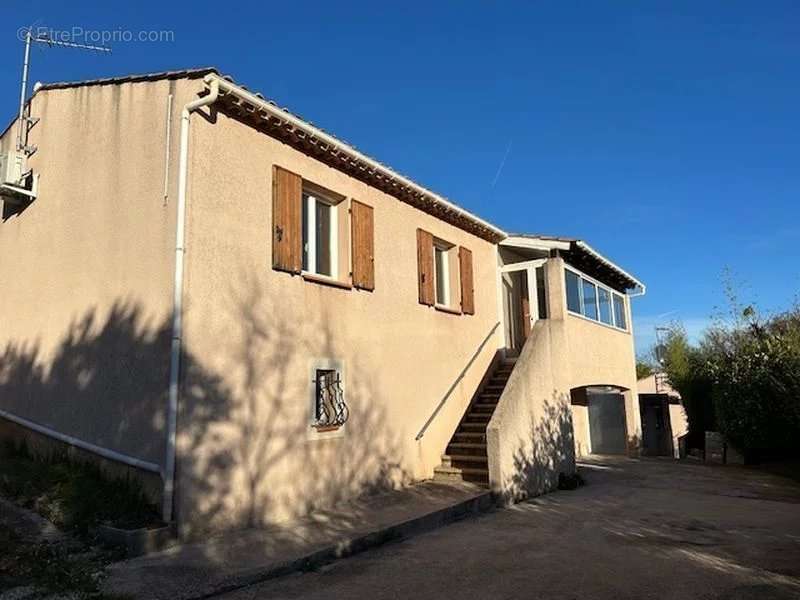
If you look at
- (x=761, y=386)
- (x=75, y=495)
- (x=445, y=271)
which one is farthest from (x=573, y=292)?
(x=75, y=495)

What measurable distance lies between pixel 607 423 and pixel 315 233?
14095 mm

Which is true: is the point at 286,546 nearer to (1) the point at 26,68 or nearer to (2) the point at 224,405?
(2) the point at 224,405

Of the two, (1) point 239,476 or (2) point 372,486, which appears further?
(2) point 372,486

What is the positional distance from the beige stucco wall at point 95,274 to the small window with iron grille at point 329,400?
7.72 feet

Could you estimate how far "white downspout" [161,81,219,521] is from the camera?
634 cm

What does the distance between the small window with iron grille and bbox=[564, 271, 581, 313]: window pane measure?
277 inches

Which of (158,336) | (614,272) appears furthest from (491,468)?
(614,272)

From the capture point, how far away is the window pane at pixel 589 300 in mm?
15266

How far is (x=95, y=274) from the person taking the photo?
26.1ft

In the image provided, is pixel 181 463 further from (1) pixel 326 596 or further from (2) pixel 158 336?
(1) pixel 326 596

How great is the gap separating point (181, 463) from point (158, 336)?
1.46 metres

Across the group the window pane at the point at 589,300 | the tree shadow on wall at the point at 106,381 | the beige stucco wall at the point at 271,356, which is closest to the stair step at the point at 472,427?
the beige stucco wall at the point at 271,356

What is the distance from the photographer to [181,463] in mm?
6402

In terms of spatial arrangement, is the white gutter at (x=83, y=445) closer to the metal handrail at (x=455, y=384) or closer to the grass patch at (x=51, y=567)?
the grass patch at (x=51, y=567)
